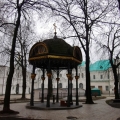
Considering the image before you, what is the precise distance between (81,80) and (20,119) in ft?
185

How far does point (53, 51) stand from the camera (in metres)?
15.2

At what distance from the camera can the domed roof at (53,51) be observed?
15125 mm

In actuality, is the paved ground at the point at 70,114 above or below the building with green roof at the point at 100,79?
below

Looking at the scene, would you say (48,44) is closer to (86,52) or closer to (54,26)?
(54,26)

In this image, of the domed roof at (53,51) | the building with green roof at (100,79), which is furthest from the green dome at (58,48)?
the building with green roof at (100,79)

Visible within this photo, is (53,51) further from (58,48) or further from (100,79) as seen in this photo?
(100,79)

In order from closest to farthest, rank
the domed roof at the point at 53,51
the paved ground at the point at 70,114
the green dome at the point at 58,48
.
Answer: the paved ground at the point at 70,114 < the domed roof at the point at 53,51 < the green dome at the point at 58,48

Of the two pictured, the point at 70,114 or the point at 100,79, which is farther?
the point at 100,79

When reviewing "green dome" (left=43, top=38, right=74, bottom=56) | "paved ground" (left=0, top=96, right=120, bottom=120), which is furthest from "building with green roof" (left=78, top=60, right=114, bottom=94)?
"paved ground" (left=0, top=96, right=120, bottom=120)

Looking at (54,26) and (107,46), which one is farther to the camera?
(107,46)

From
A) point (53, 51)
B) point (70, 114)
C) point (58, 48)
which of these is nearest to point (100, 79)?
point (58, 48)

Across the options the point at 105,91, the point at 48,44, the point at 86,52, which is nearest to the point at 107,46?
the point at 86,52

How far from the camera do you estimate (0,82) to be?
5025 centimetres

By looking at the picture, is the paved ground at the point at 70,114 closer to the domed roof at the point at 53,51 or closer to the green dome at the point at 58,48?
the domed roof at the point at 53,51
